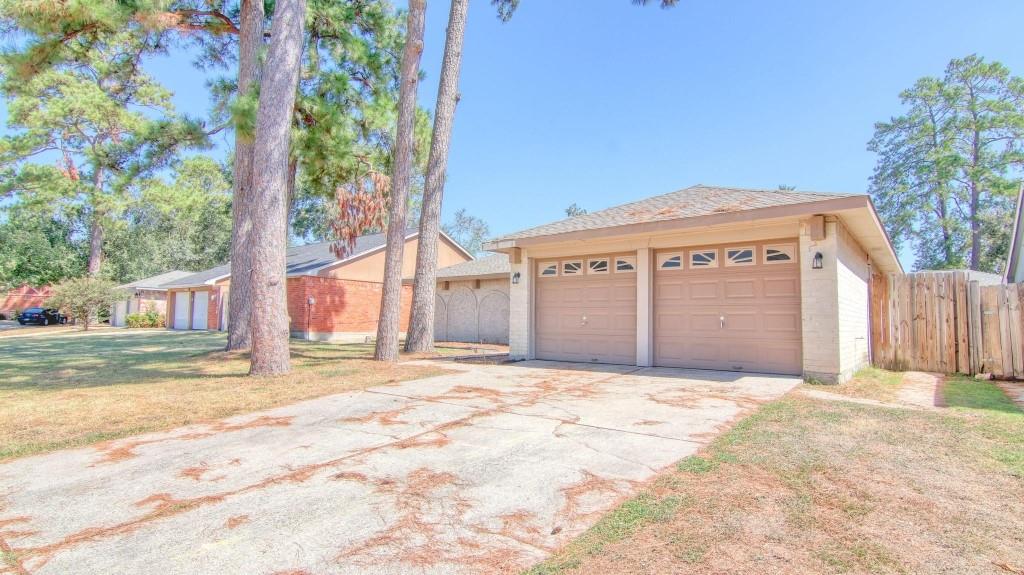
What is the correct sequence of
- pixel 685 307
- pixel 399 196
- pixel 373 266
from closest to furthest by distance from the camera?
pixel 685 307 < pixel 399 196 < pixel 373 266

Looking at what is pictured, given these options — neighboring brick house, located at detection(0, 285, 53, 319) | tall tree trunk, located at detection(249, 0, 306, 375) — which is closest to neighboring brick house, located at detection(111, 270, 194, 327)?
neighboring brick house, located at detection(0, 285, 53, 319)

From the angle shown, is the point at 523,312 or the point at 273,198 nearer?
the point at 273,198

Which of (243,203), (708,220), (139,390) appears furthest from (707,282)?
(243,203)

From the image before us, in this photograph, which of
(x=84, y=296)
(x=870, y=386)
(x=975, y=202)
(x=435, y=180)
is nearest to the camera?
(x=870, y=386)

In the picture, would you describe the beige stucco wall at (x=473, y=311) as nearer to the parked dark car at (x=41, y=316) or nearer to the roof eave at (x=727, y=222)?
the roof eave at (x=727, y=222)

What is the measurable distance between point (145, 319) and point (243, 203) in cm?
2115

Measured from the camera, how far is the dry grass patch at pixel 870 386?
6199 mm

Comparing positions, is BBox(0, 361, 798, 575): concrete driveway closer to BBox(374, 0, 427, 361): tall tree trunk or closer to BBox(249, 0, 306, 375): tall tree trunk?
BBox(249, 0, 306, 375): tall tree trunk

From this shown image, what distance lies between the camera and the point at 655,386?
6535 millimetres

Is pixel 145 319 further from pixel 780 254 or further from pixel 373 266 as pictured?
pixel 780 254

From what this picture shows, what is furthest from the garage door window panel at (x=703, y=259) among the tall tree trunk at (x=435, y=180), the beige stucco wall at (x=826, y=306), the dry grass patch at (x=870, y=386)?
the tall tree trunk at (x=435, y=180)

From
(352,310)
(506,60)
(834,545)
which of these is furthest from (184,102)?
(834,545)

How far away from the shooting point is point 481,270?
17.2 metres

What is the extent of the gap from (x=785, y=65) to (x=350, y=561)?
18.4 m
